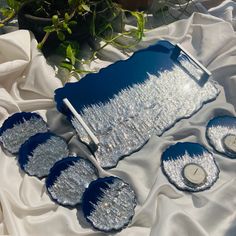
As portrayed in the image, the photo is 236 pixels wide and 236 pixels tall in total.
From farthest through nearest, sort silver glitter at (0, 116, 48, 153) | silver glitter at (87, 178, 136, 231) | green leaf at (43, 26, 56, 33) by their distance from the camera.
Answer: green leaf at (43, 26, 56, 33) < silver glitter at (0, 116, 48, 153) < silver glitter at (87, 178, 136, 231)

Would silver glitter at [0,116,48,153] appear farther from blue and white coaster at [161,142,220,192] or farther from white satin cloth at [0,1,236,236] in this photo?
blue and white coaster at [161,142,220,192]

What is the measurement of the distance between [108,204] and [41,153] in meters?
0.20

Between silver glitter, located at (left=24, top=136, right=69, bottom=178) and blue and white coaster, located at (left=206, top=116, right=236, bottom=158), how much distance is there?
0.35 meters

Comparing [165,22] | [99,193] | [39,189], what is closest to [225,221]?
[99,193]

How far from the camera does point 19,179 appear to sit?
34.4 inches

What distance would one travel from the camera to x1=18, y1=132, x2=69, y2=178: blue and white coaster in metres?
0.88

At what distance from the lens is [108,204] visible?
820 mm

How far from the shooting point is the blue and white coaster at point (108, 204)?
31.2 inches

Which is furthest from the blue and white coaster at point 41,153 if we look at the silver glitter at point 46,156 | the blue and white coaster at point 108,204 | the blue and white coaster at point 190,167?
the blue and white coaster at point 190,167

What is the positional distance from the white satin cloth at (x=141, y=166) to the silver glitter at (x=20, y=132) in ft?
0.07

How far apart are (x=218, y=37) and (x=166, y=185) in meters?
0.56

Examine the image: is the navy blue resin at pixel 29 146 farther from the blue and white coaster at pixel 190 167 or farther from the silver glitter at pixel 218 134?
the silver glitter at pixel 218 134

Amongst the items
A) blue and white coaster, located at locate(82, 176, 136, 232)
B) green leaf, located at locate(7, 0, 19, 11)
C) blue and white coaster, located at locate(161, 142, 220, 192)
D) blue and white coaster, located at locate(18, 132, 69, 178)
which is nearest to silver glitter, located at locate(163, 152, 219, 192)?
blue and white coaster, located at locate(161, 142, 220, 192)

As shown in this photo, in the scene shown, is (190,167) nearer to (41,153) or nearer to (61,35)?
(41,153)
